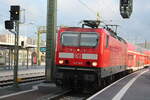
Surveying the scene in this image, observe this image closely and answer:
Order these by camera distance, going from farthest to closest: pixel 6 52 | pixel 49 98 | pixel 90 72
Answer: pixel 6 52 < pixel 90 72 < pixel 49 98

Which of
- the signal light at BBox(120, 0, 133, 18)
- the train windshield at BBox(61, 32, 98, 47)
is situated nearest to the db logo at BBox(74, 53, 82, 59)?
the train windshield at BBox(61, 32, 98, 47)

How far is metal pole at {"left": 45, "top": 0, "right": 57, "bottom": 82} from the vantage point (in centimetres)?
1603

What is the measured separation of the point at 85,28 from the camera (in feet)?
51.2

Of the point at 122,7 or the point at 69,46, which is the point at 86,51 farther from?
the point at 122,7

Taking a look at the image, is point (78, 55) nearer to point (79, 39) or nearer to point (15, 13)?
point (79, 39)

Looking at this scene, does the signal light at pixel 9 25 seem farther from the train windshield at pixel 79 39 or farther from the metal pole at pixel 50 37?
the train windshield at pixel 79 39

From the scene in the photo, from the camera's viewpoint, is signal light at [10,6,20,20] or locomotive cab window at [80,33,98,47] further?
signal light at [10,6,20,20]

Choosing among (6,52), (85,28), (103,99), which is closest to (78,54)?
(85,28)

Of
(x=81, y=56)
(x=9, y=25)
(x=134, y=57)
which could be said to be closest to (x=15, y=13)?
(x=9, y=25)

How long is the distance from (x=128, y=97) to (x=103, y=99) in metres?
1.21

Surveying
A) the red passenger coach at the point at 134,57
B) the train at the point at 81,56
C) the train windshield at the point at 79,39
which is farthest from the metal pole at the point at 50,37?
the red passenger coach at the point at 134,57

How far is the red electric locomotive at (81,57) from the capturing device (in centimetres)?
1483

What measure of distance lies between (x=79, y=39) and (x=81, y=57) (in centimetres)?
95

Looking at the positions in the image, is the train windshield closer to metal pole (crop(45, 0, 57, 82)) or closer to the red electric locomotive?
the red electric locomotive
